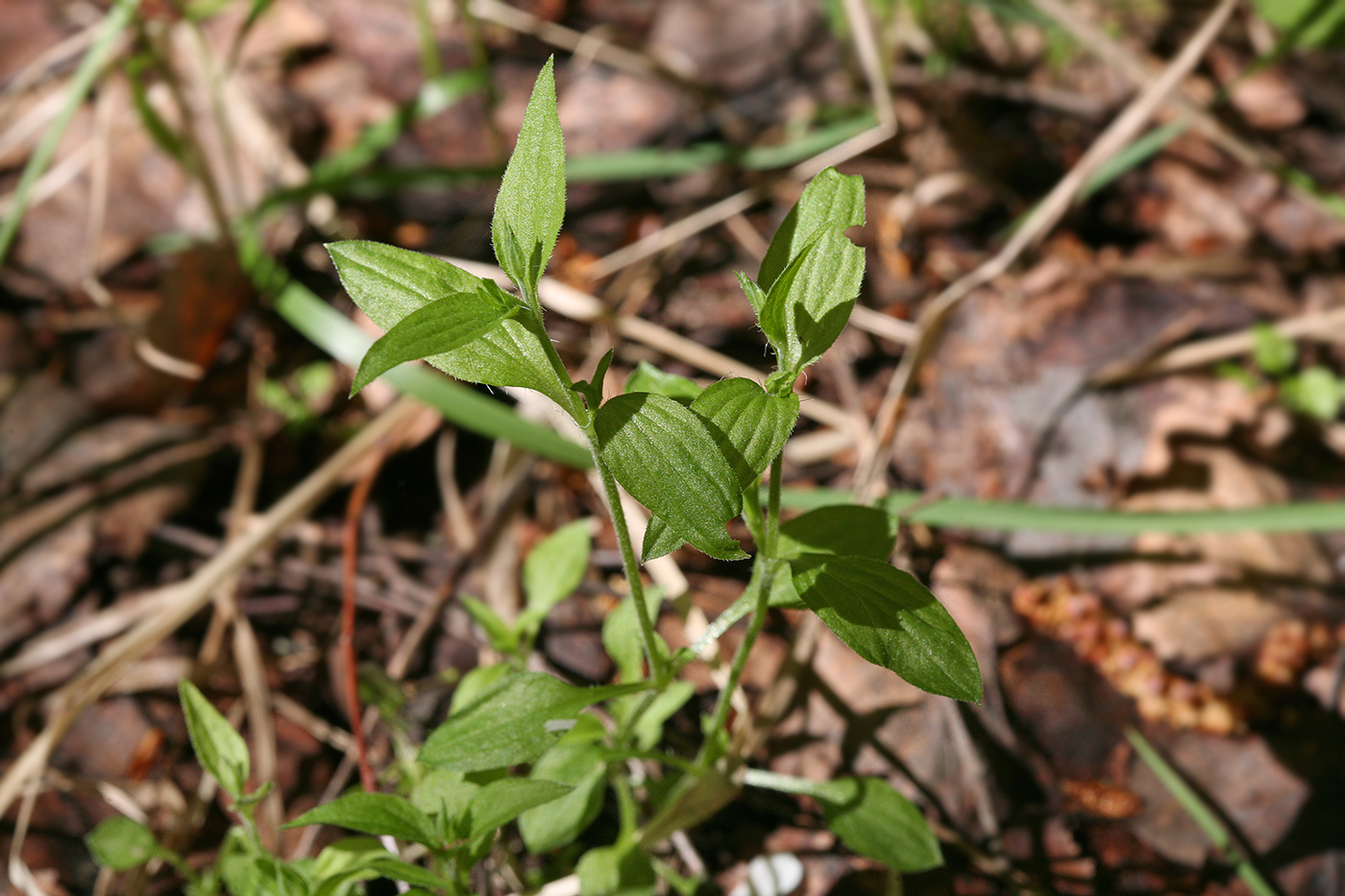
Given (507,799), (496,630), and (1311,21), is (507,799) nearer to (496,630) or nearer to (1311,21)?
(496,630)

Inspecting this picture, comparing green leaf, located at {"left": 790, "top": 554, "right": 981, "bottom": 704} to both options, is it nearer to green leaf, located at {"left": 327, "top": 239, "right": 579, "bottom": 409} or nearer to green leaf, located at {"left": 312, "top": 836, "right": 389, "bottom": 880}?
green leaf, located at {"left": 327, "top": 239, "right": 579, "bottom": 409}

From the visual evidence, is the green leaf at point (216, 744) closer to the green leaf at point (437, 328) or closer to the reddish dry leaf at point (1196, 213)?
the green leaf at point (437, 328)

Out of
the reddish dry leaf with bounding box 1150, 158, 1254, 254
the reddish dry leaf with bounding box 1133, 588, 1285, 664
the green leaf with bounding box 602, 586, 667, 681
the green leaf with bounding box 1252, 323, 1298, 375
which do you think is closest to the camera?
the green leaf with bounding box 602, 586, 667, 681

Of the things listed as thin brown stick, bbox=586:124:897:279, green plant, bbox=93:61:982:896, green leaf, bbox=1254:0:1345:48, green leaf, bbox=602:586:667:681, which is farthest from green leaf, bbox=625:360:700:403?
green leaf, bbox=1254:0:1345:48

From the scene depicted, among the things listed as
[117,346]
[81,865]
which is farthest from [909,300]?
[81,865]

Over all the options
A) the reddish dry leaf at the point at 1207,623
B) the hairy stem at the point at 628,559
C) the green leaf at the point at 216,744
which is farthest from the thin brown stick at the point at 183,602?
the reddish dry leaf at the point at 1207,623
